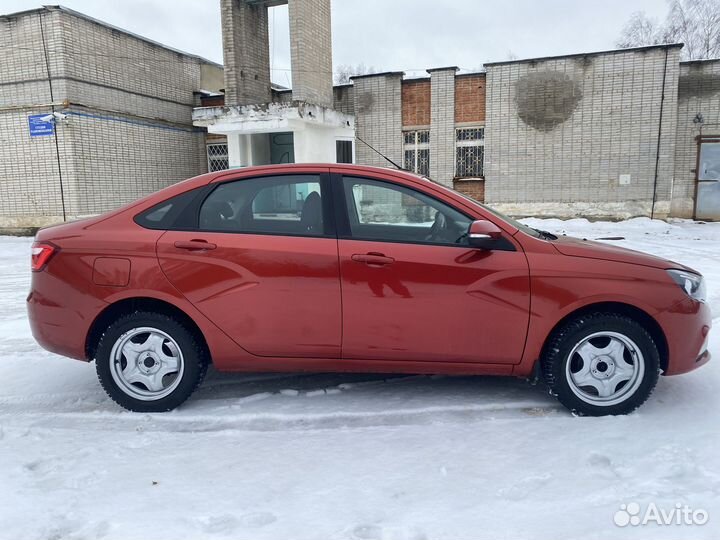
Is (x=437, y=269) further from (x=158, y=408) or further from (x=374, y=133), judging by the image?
(x=374, y=133)

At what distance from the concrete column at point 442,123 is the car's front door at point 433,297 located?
1300 centimetres

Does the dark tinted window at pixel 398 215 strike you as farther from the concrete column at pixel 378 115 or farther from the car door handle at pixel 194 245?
the concrete column at pixel 378 115

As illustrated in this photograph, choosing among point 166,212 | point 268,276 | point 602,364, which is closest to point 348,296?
point 268,276

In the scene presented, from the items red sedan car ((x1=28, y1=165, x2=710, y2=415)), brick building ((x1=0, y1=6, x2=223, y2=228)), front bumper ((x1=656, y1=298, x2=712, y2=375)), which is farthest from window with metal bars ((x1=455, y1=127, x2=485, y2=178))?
front bumper ((x1=656, y1=298, x2=712, y2=375))

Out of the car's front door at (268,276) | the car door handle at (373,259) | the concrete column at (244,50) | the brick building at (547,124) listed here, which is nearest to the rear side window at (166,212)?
the car's front door at (268,276)

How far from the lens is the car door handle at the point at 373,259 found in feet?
10.2

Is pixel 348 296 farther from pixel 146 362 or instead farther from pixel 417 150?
pixel 417 150

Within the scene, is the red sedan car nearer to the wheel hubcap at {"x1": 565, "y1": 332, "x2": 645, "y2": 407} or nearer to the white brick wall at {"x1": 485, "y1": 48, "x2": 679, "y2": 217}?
the wheel hubcap at {"x1": 565, "y1": 332, "x2": 645, "y2": 407}

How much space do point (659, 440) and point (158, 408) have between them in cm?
313

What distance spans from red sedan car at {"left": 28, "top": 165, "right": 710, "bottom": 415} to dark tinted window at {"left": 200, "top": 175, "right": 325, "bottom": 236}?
0.03ft

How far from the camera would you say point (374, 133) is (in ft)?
55.5

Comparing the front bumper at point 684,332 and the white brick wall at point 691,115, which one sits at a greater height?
the white brick wall at point 691,115

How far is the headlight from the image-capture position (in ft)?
10.4

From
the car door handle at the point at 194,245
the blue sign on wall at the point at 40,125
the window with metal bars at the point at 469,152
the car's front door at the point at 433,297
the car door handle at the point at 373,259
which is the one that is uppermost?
the blue sign on wall at the point at 40,125
